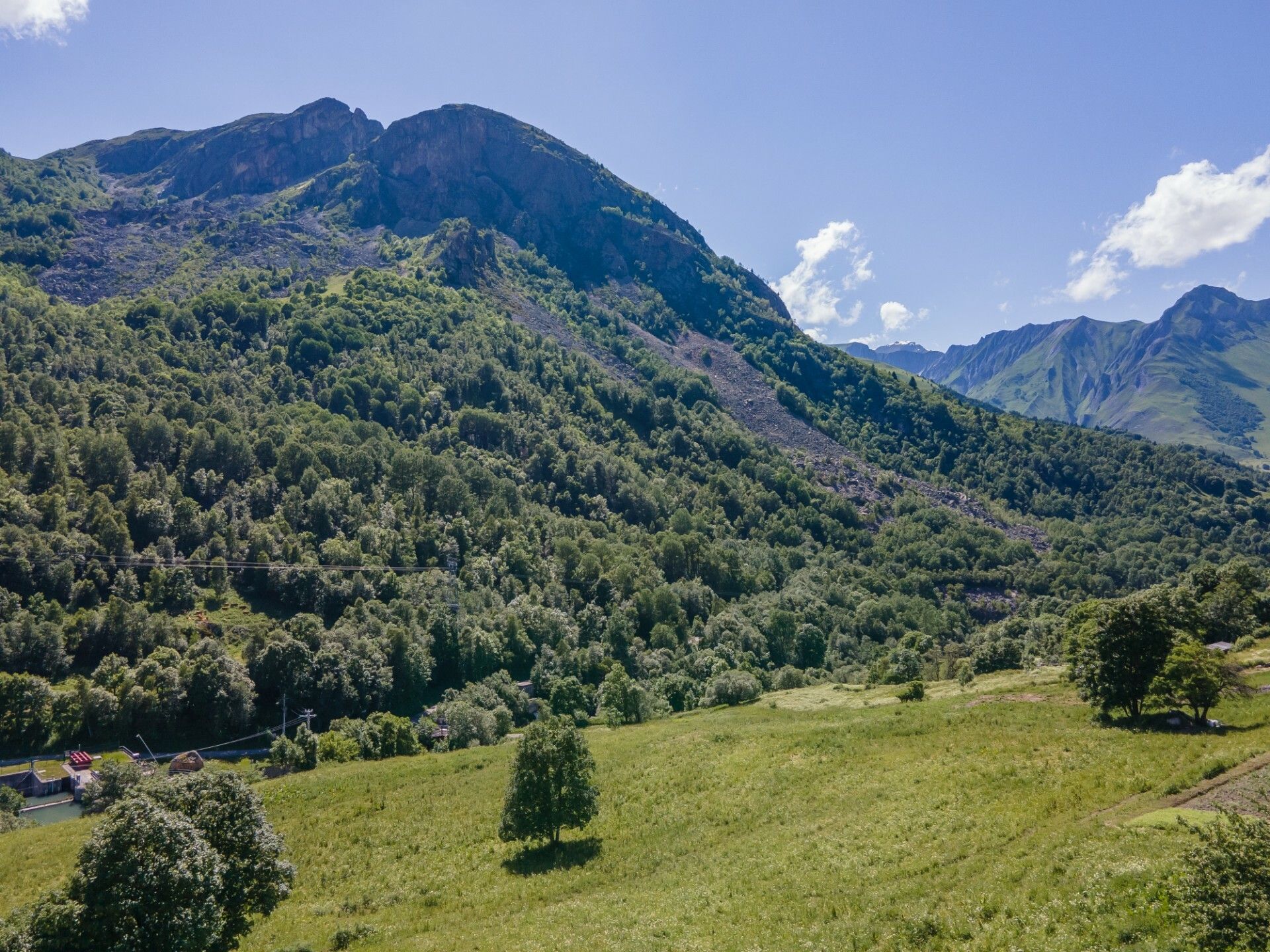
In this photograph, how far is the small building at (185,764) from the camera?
81.1 m

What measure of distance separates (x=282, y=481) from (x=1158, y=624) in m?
159

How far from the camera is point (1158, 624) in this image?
48406 millimetres

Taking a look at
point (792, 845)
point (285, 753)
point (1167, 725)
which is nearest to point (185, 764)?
point (285, 753)

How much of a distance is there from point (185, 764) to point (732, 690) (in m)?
69.7

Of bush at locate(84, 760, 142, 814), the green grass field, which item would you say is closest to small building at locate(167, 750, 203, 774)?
bush at locate(84, 760, 142, 814)

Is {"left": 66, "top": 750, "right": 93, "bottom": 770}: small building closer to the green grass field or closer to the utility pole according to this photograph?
the utility pole

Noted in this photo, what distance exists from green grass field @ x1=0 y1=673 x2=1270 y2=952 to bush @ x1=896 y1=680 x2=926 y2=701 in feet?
31.0

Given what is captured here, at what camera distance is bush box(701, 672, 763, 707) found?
9950 centimetres

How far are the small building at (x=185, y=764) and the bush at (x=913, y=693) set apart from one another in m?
80.5

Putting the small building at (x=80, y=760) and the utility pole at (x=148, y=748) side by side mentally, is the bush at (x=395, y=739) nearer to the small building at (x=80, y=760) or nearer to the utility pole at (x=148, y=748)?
the utility pole at (x=148, y=748)

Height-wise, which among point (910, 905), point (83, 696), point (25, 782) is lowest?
point (25, 782)

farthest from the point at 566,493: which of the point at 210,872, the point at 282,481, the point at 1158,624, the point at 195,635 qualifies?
the point at 210,872

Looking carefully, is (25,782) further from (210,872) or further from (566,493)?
(566,493)

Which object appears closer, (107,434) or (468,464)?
(107,434)
